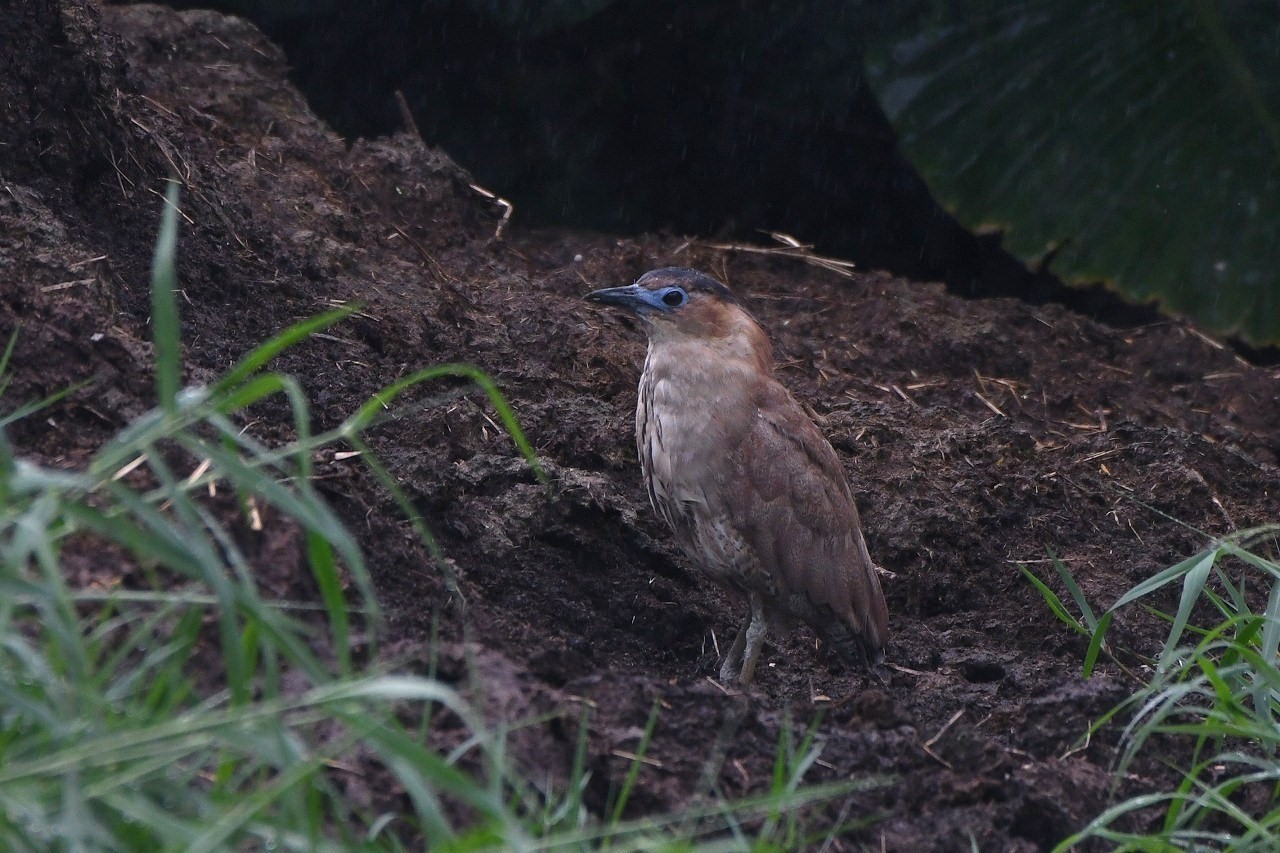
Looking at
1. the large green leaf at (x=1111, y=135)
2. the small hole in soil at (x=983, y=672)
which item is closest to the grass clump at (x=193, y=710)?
the small hole in soil at (x=983, y=672)

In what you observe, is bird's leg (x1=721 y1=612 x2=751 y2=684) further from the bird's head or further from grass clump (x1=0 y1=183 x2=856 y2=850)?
grass clump (x1=0 y1=183 x2=856 y2=850)

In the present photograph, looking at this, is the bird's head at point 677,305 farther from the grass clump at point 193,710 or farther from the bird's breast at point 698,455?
the grass clump at point 193,710

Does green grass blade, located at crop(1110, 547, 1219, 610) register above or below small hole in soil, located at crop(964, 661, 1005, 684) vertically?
above

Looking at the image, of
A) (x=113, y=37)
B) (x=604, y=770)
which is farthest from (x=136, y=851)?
(x=113, y=37)

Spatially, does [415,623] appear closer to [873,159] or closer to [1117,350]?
[1117,350]

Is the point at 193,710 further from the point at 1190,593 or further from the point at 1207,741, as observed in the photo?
the point at 1207,741

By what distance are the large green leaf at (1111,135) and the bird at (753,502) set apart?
11.6 feet

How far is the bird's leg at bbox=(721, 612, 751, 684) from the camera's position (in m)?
5.01

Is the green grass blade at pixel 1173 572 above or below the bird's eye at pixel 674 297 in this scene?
above

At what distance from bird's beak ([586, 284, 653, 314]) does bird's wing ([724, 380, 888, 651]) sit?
642 mm

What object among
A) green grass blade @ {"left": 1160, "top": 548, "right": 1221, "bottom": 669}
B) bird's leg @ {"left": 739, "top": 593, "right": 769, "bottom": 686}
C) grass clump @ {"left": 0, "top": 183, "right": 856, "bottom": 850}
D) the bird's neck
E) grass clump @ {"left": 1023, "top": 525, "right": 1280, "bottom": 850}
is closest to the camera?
grass clump @ {"left": 0, "top": 183, "right": 856, "bottom": 850}

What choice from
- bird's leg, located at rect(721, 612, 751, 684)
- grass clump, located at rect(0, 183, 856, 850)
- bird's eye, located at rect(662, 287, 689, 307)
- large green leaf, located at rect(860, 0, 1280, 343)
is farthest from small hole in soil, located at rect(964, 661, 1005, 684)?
large green leaf, located at rect(860, 0, 1280, 343)

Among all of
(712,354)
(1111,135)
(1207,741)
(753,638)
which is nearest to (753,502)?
(753,638)

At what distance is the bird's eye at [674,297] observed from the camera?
17.7ft
